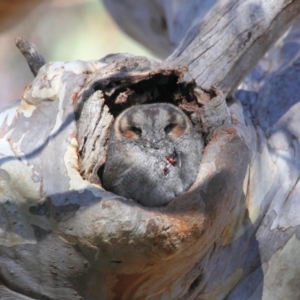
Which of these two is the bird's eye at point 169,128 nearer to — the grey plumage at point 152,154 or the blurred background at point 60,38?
the grey plumage at point 152,154

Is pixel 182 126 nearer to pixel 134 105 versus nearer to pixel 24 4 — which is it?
pixel 134 105

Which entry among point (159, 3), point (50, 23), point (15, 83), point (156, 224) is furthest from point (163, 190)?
point (50, 23)

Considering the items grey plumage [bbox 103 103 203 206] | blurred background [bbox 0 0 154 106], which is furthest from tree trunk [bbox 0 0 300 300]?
blurred background [bbox 0 0 154 106]

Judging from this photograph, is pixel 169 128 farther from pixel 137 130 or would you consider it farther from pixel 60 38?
pixel 60 38

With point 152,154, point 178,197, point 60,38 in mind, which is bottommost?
point 178,197

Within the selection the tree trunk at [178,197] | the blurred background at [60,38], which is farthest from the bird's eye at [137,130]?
the blurred background at [60,38]

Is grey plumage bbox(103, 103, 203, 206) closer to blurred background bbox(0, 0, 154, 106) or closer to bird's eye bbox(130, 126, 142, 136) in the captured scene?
bird's eye bbox(130, 126, 142, 136)

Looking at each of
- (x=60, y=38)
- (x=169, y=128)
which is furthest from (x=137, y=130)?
(x=60, y=38)

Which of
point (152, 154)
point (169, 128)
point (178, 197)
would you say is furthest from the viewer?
point (169, 128)
